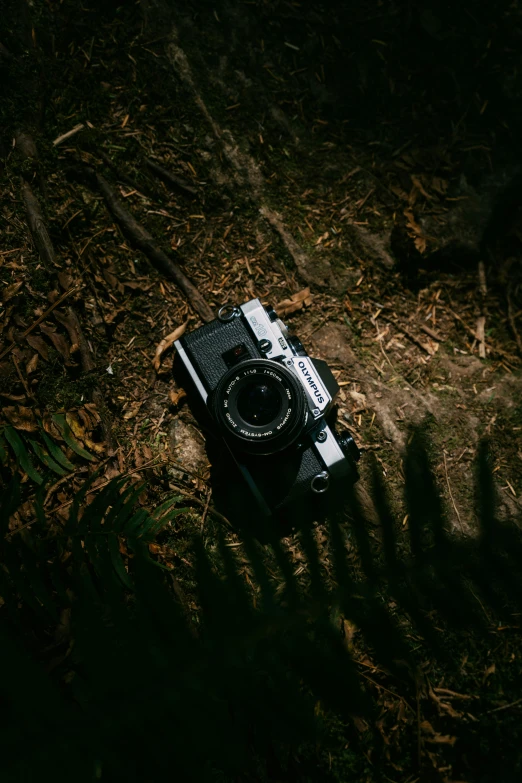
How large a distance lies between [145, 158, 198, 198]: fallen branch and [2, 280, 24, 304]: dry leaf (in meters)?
1.06

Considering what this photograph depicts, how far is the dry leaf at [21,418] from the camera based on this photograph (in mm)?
2426

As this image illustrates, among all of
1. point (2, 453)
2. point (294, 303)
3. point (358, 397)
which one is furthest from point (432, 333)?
point (2, 453)

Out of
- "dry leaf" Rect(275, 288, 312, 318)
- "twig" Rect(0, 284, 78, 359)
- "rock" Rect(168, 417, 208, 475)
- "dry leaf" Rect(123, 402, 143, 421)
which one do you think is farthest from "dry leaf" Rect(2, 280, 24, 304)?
"dry leaf" Rect(275, 288, 312, 318)

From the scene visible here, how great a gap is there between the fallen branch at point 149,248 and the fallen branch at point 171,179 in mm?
292

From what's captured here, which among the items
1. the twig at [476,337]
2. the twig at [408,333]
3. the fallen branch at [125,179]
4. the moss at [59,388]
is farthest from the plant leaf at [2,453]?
the twig at [476,337]

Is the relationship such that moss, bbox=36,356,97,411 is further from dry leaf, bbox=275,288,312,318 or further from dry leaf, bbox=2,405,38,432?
dry leaf, bbox=275,288,312,318

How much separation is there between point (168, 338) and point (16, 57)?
1.65m

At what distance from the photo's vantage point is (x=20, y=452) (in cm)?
230

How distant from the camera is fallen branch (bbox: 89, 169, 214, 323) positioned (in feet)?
9.89

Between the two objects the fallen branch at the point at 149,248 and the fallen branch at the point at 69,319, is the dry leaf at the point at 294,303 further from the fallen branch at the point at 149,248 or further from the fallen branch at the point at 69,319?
the fallen branch at the point at 69,319

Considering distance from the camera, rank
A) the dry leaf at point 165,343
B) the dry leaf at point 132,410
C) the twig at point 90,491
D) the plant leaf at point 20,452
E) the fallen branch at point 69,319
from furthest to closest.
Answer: the dry leaf at point 165,343 < the dry leaf at point 132,410 < the fallen branch at point 69,319 < the plant leaf at point 20,452 < the twig at point 90,491

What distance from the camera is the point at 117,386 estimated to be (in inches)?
114

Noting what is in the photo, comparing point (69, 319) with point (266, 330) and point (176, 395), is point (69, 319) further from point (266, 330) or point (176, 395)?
point (266, 330)

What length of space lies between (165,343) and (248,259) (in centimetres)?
73
